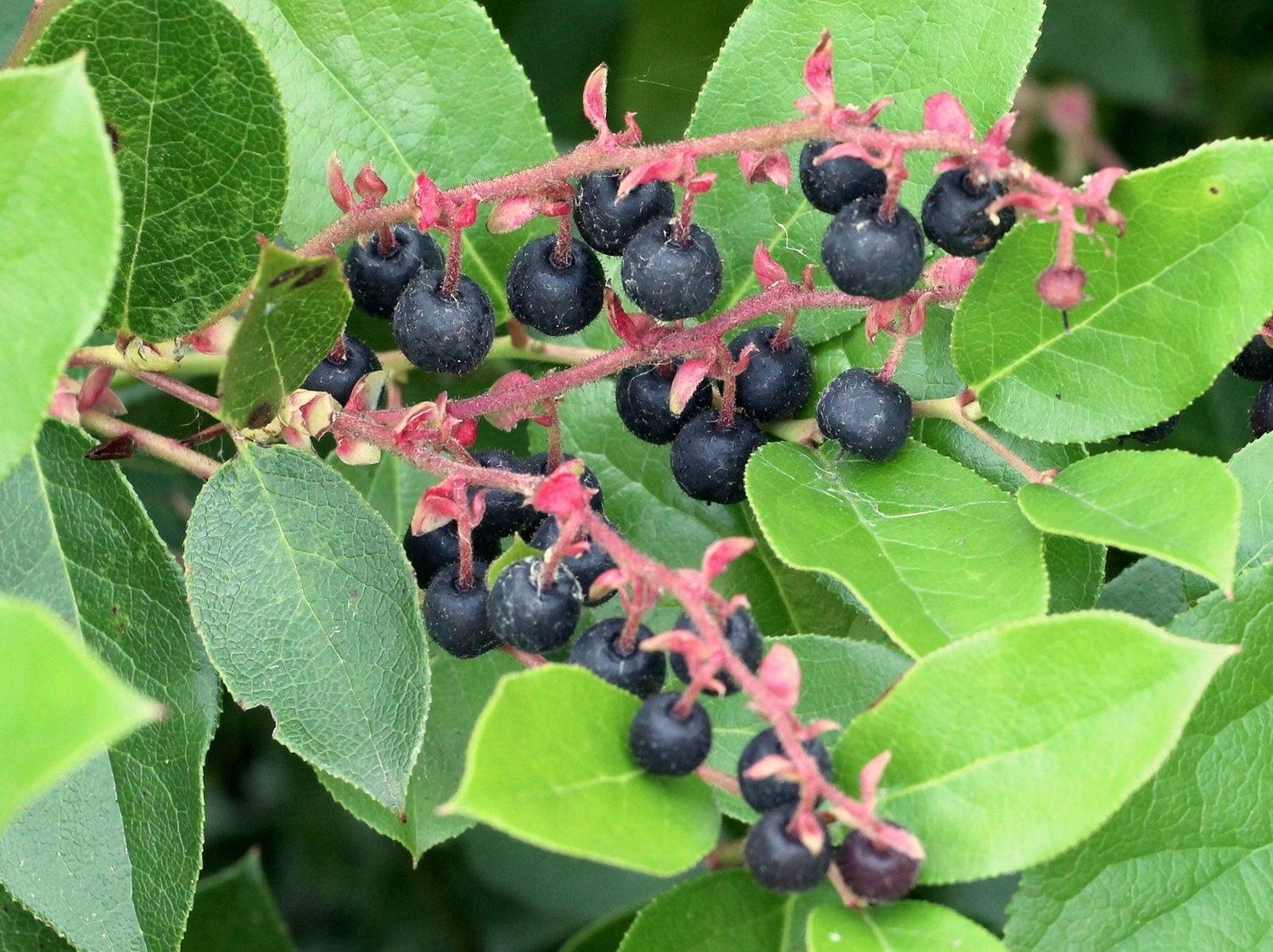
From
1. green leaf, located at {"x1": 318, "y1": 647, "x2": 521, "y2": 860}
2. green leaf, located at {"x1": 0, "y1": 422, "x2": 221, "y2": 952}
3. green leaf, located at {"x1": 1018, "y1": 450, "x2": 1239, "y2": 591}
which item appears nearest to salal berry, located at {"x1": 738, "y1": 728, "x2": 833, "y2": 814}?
green leaf, located at {"x1": 1018, "y1": 450, "x2": 1239, "y2": 591}

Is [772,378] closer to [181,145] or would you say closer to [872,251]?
[872,251]

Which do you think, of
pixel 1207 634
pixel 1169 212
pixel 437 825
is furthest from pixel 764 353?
pixel 437 825

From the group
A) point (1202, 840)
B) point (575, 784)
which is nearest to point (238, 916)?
point (575, 784)

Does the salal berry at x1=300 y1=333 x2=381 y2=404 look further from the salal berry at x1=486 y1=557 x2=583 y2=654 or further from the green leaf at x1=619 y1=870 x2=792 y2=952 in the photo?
the green leaf at x1=619 y1=870 x2=792 y2=952

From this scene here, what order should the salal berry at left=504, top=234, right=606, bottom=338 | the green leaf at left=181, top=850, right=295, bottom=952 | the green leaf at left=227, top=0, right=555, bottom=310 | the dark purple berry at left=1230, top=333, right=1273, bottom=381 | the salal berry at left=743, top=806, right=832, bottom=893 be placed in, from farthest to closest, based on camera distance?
the green leaf at left=181, top=850, right=295, bottom=952 → the green leaf at left=227, top=0, right=555, bottom=310 → the dark purple berry at left=1230, top=333, right=1273, bottom=381 → the salal berry at left=504, top=234, right=606, bottom=338 → the salal berry at left=743, top=806, right=832, bottom=893

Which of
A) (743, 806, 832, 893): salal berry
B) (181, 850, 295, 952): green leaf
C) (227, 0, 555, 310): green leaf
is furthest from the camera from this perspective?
(181, 850, 295, 952): green leaf

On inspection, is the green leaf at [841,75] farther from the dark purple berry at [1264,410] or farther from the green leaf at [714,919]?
the green leaf at [714,919]
